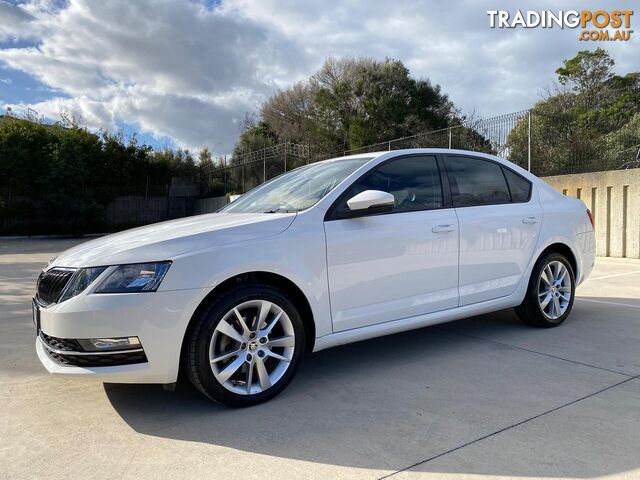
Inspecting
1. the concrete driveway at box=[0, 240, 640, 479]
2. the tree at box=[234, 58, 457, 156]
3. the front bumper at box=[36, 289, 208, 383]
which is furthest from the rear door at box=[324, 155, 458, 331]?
the tree at box=[234, 58, 457, 156]

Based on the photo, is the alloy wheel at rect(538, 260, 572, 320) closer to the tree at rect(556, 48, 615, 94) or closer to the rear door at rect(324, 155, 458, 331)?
the rear door at rect(324, 155, 458, 331)

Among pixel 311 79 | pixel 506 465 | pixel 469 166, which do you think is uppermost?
pixel 311 79

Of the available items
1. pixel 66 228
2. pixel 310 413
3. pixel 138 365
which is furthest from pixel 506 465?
pixel 66 228

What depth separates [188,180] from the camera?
95.2 ft

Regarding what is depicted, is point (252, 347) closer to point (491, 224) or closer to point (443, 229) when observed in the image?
point (443, 229)

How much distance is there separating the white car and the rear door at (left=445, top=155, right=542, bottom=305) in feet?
0.04

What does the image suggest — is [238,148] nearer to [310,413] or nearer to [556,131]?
[556,131]

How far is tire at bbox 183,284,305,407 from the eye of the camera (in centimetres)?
276

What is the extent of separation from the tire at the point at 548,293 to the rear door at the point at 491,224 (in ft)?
0.77

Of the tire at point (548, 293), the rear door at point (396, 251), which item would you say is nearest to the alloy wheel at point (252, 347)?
the rear door at point (396, 251)

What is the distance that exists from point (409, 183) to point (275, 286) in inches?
54.6

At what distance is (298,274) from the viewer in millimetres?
3043

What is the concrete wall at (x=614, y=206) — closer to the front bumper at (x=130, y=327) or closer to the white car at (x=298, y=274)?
the white car at (x=298, y=274)

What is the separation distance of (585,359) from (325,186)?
92.3 inches
